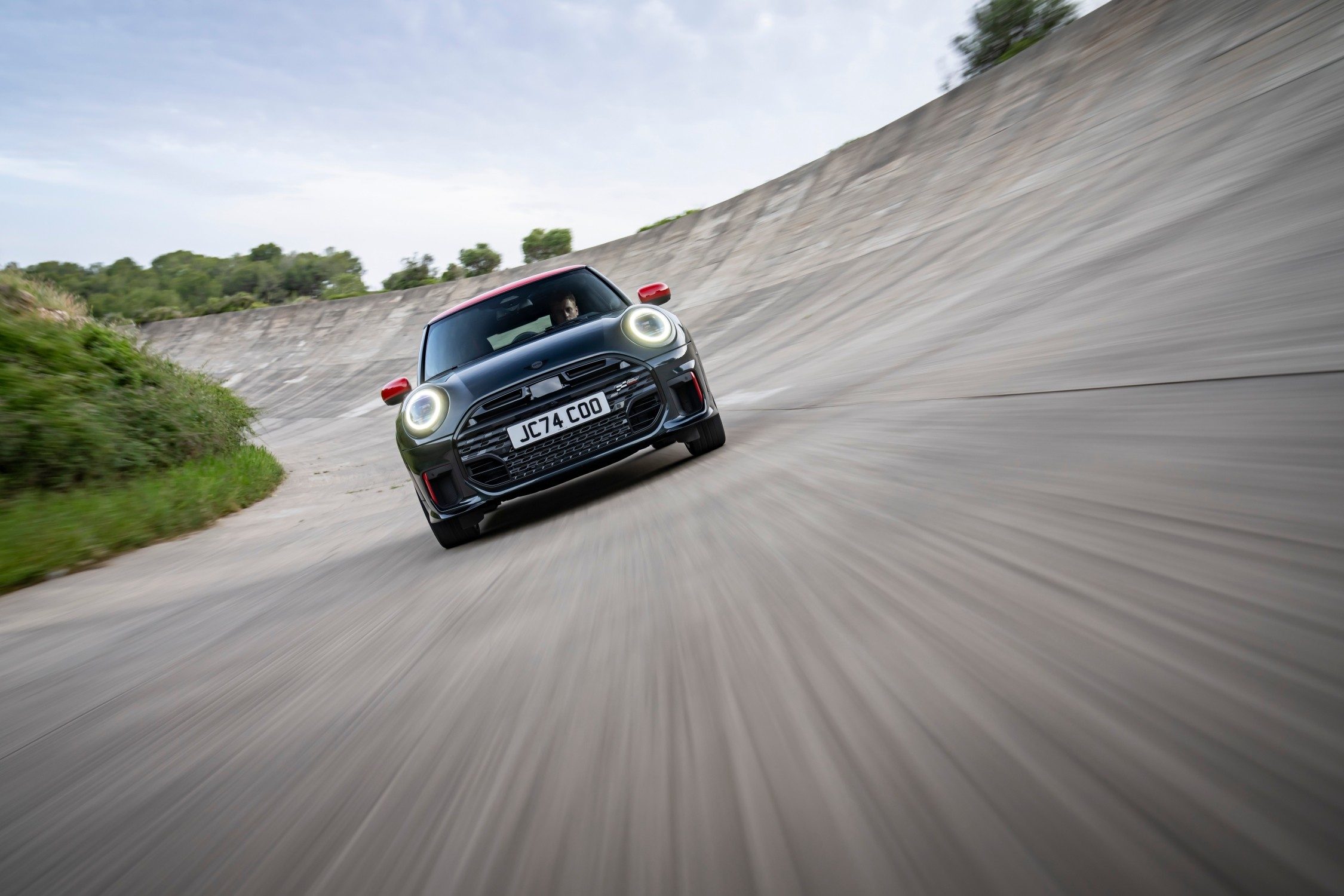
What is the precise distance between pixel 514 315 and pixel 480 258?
79188mm

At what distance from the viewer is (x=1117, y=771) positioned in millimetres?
981

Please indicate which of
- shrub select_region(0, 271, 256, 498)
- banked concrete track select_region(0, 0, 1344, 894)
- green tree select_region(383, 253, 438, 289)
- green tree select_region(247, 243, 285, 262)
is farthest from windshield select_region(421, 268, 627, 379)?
green tree select_region(247, 243, 285, 262)

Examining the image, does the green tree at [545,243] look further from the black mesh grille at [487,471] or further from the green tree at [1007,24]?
the black mesh grille at [487,471]

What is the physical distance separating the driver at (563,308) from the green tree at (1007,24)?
2832 cm

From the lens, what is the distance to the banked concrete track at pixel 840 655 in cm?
99

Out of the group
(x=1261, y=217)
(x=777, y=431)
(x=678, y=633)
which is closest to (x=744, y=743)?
(x=678, y=633)

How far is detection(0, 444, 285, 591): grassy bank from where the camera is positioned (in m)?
5.76

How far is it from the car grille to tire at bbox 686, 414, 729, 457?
1.76ft

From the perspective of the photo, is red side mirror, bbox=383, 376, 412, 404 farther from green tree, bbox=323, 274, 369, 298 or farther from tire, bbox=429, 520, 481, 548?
green tree, bbox=323, 274, 369, 298

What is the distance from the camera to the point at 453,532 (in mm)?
4457

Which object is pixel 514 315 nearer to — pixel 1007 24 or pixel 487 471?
pixel 487 471

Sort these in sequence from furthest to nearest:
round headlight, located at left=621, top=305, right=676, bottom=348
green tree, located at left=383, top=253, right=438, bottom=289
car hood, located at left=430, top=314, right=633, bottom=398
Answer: green tree, located at left=383, top=253, right=438, bottom=289
round headlight, located at left=621, top=305, right=676, bottom=348
car hood, located at left=430, top=314, right=633, bottom=398

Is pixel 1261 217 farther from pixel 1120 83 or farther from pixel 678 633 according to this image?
pixel 1120 83

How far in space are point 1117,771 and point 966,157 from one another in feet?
61.8
